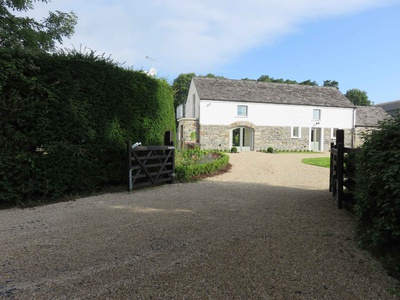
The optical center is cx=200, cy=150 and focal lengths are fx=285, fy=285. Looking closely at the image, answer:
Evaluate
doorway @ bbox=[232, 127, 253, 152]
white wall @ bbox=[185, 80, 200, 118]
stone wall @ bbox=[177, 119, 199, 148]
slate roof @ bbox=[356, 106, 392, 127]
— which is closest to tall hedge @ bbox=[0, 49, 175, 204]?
stone wall @ bbox=[177, 119, 199, 148]

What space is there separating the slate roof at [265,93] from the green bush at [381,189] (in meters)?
22.2

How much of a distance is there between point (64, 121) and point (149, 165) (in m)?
2.50

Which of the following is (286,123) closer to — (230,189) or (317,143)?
(317,143)

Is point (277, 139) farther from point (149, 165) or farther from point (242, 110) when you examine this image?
point (149, 165)

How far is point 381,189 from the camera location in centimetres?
304

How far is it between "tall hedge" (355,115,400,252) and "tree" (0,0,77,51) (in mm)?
11459

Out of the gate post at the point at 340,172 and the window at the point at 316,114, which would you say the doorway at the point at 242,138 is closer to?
the window at the point at 316,114

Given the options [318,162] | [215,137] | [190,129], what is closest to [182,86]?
[190,129]

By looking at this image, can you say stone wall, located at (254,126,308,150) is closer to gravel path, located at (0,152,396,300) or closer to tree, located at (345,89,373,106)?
gravel path, located at (0,152,396,300)

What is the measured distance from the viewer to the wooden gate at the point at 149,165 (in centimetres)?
755

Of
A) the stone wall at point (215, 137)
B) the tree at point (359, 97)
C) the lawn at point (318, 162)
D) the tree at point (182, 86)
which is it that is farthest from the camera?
the tree at point (359, 97)

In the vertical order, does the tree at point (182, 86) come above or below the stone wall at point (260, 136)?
above

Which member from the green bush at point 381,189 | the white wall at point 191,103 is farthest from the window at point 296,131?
the green bush at point 381,189

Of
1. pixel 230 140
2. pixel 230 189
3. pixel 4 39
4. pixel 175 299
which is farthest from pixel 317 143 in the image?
pixel 175 299
